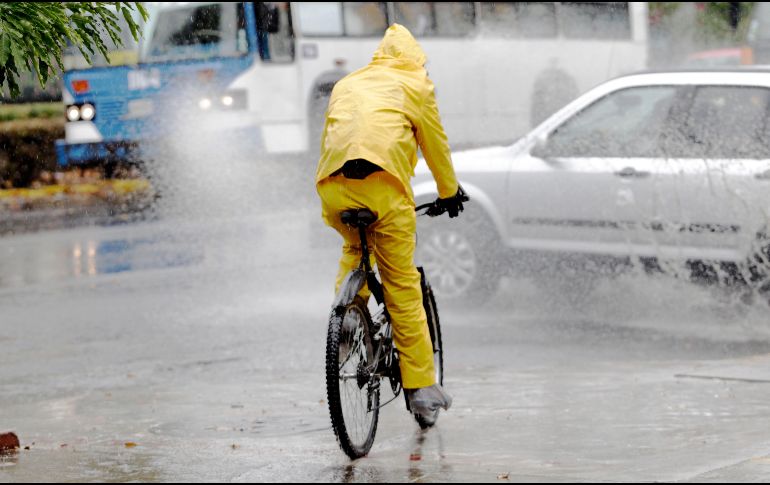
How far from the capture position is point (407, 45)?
22.0ft

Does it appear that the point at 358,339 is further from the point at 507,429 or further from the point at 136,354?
the point at 136,354

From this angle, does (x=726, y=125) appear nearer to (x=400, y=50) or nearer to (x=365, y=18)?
(x=400, y=50)

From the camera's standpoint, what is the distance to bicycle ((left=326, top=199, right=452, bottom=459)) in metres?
6.12

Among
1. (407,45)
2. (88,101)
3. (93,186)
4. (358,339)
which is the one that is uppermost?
(407,45)

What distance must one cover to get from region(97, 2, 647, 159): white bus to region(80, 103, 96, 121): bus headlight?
1.71 feet

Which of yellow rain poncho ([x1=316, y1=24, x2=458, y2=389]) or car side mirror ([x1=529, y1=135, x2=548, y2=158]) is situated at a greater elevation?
yellow rain poncho ([x1=316, y1=24, x2=458, y2=389])

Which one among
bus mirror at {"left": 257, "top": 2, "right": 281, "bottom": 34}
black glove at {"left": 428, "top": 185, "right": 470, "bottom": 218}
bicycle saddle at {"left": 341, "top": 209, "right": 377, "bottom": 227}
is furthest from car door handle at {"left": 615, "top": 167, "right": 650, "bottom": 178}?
bus mirror at {"left": 257, "top": 2, "right": 281, "bottom": 34}

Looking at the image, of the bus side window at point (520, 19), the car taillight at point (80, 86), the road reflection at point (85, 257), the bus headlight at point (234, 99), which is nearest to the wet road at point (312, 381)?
the road reflection at point (85, 257)

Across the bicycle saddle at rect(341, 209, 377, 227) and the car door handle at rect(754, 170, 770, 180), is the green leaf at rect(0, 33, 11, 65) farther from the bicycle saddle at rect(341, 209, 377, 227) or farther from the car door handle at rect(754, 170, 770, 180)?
the car door handle at rect(754, 170, 770, 180)

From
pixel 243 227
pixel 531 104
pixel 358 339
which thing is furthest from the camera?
pixel 531 104

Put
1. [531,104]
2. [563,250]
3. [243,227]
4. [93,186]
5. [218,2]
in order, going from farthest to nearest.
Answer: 1. [531,104]
2. [93,186]
3. [218,2]
4. [243,227]
5. [563,250]

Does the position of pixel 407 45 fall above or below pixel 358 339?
above

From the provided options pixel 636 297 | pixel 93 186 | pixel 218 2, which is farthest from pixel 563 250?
pixel 93 186

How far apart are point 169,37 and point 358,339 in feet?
43.6
